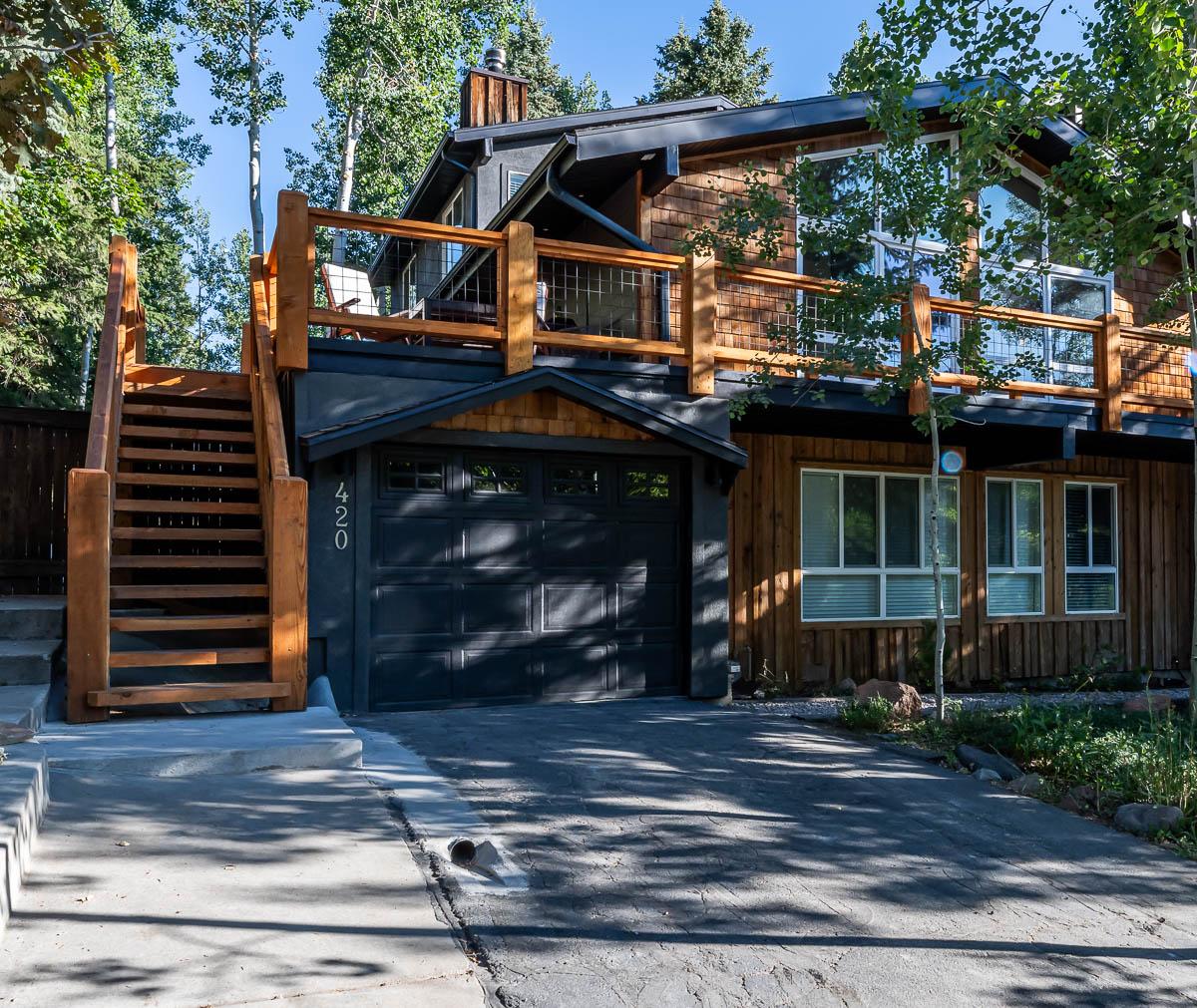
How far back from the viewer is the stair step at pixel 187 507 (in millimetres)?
7012

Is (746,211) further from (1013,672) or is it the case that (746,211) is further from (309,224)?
(1013,672)

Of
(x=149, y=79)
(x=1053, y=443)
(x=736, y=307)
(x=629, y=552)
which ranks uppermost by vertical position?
(x=149, y=79)

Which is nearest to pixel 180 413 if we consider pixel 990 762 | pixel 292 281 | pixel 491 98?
pixel 292 281

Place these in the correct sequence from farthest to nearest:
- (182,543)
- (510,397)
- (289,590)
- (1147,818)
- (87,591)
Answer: (182,543), (510,397), (289,590), (87,591), (1147,818)

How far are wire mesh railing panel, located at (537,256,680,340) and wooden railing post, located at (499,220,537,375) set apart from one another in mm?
665

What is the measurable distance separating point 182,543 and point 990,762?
681 centimetres

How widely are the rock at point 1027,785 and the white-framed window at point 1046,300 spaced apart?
18.0 feet

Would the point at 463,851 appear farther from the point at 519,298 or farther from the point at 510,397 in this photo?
the point at 519,298

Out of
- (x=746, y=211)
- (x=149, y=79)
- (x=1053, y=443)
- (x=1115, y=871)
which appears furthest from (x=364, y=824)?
(x=149, y=79)

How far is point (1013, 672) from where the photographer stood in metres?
11.2

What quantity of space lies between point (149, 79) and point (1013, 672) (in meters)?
24.6

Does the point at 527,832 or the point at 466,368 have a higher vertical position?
the point at 466,368

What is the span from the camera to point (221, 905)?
342cm

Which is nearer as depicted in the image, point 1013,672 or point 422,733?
point 422,733
